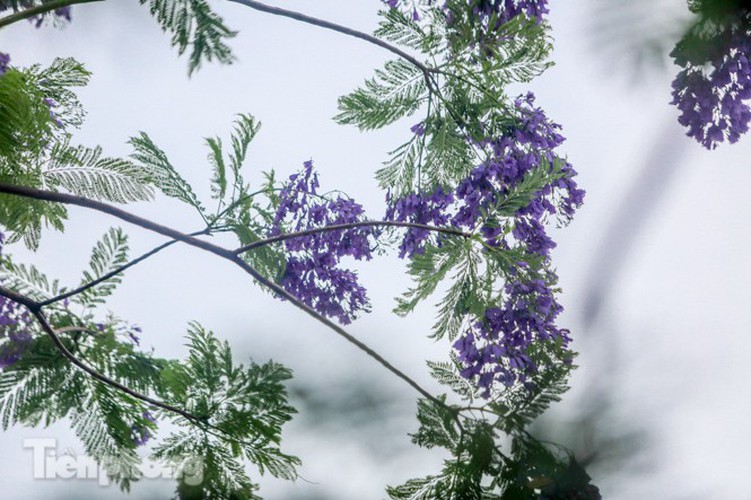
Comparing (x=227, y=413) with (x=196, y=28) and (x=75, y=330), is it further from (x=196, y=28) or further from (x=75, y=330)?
(x=75, y=330)

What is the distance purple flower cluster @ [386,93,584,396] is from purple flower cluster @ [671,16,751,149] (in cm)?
41

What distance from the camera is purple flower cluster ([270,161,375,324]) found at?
2234mm

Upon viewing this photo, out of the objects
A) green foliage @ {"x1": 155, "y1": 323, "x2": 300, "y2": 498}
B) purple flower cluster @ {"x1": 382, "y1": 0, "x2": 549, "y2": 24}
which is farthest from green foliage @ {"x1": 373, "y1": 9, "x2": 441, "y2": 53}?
green foliage @ {"x1": 155, "y1": 323, "x2": 300, "y2": 498}

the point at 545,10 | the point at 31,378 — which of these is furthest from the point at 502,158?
the point at 31,378

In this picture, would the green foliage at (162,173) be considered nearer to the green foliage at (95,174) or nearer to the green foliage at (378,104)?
the green foliage at (95,174)

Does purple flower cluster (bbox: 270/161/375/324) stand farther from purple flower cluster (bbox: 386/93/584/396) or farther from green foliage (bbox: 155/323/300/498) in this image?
green foliage (bbox: 155/323/300/498)

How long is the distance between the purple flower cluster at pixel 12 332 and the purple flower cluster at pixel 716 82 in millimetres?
1449

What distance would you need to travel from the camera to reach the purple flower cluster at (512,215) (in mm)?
1838

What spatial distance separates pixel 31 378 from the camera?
4.41ft

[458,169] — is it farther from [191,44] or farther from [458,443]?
[458,443]

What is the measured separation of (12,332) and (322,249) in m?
0.86

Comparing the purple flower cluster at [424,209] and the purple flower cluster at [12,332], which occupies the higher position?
the purple flower cluster at [424,209]

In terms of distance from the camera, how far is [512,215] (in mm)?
1825

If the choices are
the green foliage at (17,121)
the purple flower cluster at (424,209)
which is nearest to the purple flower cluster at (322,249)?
the purple flower cluster at (424,209)
